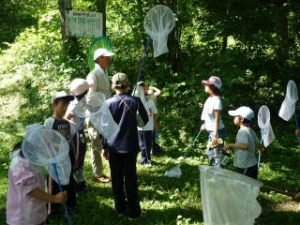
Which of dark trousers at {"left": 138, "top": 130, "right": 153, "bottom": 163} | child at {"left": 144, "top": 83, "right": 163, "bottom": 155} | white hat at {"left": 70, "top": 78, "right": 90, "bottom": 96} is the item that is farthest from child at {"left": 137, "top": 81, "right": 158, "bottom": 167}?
white hat at {"left": 70, "top": 78, "right": 90, "bottom": 96}

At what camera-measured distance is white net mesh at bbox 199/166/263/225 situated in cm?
288

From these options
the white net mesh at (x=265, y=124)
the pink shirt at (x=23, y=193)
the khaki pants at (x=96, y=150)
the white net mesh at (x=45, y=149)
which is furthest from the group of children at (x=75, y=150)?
the khaki pants at (x=96, y=150)

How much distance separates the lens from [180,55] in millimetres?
12320

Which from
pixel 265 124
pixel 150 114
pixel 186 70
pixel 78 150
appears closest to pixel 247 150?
pixel 265 124

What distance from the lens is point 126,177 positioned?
16.9 feet

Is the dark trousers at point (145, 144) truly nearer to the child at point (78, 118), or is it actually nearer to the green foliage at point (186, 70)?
the green foliage at point (186, 70)

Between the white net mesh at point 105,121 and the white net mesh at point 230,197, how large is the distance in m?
1.96

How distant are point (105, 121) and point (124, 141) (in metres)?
0.39

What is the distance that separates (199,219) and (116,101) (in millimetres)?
1838

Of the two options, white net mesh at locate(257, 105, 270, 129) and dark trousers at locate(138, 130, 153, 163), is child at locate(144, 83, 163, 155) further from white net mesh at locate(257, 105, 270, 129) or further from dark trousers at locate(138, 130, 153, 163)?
white net mesh at locate(257, 105, 270, 129)

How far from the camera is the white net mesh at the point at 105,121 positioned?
Answer: 187 inches

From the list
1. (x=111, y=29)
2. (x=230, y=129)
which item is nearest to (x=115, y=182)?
(x=230, y=129)

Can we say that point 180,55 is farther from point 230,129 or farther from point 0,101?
point 0,101

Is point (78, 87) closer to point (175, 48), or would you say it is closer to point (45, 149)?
point (45, 149)
